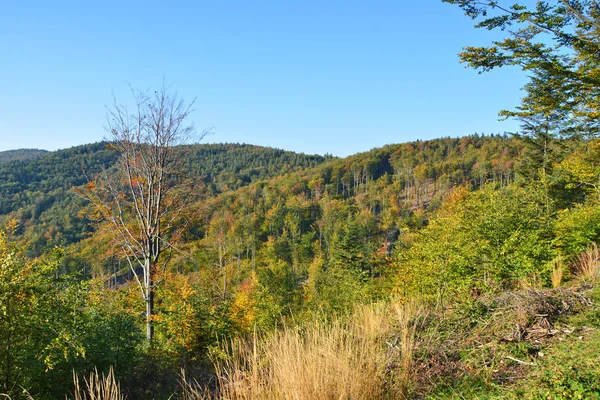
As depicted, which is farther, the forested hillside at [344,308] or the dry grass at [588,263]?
the dry grass at [588,263]

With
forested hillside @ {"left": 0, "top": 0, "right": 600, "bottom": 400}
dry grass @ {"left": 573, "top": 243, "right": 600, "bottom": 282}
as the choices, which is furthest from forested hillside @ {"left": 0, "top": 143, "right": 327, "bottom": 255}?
dry grass @ {"left": 573, "top": 243, "right": 600, "bottom": 282}

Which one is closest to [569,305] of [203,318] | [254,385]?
[254,385]

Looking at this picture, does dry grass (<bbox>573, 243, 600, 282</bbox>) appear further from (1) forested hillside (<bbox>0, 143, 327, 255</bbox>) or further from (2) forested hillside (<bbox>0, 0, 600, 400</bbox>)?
(1) forested hillside (<bbox>0, 143, 327, 255</bbox>)

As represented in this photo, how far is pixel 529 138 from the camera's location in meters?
23.6

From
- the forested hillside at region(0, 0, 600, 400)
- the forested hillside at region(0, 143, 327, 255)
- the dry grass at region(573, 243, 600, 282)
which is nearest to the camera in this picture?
the forested hillside at region(0, 0, 600, 400)

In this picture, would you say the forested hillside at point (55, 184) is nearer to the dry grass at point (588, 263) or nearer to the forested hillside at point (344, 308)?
the forested hillside at point (344, 308)

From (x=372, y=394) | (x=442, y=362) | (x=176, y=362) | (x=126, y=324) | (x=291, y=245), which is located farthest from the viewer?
(x=291, y=245)

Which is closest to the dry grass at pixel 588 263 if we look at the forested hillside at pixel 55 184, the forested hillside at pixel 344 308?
the forested hillside at pixel 344 308

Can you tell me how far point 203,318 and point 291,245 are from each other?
239 ft

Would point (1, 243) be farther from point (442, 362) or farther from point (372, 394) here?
point (442, 362)

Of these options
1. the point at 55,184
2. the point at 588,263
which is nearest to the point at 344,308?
the point at 588,263

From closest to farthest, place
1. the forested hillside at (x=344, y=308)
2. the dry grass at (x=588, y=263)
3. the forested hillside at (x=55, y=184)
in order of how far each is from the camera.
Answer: the forested hillside at (x=344, y=308) < the dry grass at (x=588, y=263) < the forested hillside at (x=55, y=184)

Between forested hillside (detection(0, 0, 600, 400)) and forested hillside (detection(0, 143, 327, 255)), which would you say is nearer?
forested hillside (detection(0, 0, 600, 400))

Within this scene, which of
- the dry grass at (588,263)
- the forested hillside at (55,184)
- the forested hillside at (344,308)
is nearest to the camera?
the forested hillside at (344,308)
